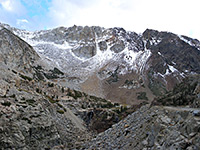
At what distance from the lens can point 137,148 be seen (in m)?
9.09

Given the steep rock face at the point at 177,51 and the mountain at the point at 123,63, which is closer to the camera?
the mountain at the point at 123,63

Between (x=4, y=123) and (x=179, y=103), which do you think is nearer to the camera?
(x=4, y=123)

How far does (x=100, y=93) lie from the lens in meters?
122

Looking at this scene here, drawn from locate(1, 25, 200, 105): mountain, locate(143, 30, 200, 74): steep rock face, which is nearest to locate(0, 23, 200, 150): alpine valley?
locate(1, 25, 200, 105): mountain

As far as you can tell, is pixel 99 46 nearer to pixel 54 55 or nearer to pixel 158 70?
pixel 54 55

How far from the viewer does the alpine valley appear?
36.4 feet

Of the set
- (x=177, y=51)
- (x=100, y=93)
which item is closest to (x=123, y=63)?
(x=100, y=93)

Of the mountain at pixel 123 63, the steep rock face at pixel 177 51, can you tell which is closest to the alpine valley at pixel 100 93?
the mountain at pixel 123 63

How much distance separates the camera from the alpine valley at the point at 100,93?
1111cm

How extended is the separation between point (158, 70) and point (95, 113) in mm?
124092

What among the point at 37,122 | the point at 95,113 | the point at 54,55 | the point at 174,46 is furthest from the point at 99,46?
the point at 37,122

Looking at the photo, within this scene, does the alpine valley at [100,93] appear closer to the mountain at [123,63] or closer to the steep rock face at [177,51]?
the mountain at [123,63]

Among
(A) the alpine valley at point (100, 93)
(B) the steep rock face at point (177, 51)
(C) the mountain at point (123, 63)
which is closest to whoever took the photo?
(A) the alpine valley at point (100, 93)

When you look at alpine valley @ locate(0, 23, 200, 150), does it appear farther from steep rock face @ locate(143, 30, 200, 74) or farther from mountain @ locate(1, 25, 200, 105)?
steep rock face @ locate(143, 30, 200, 74)
